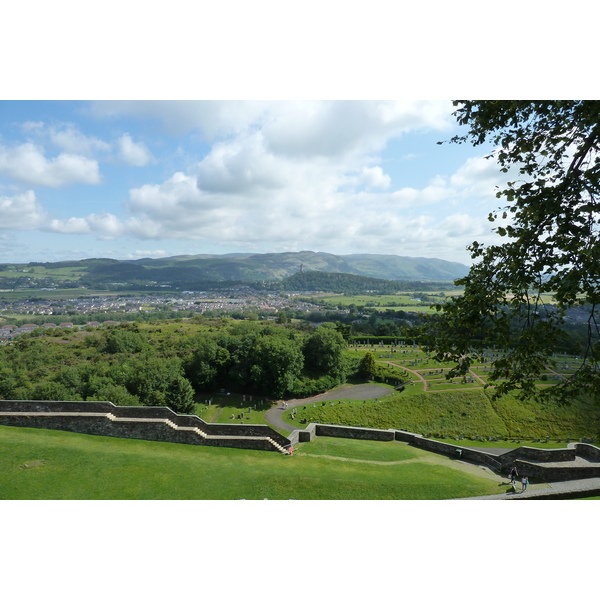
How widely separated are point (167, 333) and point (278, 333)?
65.8 feet

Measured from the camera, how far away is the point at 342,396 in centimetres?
4100

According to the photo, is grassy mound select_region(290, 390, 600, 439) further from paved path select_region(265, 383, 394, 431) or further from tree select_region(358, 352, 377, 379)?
tree select_region(358, 352, 377, 379)

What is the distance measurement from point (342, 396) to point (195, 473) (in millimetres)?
30873

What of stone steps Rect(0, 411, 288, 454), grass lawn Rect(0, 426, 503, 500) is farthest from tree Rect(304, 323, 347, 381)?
stone steps Rect(0, 411, 288, 454)

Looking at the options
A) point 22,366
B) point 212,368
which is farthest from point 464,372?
point 22,366

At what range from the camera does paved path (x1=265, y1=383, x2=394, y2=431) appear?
117 ft

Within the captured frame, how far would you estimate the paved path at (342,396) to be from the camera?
117 feet

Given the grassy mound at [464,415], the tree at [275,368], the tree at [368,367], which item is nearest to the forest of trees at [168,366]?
the tree at [275,368]

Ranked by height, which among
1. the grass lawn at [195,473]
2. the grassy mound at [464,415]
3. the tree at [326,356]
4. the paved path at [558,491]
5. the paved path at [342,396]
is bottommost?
the paved path at [342,396]

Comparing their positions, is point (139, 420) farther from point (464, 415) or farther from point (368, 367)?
point (368, 367)

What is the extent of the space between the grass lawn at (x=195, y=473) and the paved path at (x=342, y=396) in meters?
20.5

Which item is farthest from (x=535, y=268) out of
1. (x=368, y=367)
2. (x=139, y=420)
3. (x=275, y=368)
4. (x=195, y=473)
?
(x=368, y=367)

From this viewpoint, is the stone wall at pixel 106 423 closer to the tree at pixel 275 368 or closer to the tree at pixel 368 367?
the tree at pixel 275 368

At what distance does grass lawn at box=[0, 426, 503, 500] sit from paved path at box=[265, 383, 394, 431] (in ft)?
67.3
